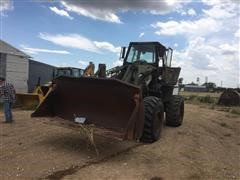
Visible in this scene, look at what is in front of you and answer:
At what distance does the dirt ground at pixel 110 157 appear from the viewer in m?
6.25

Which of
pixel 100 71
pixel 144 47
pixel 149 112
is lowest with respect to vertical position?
pixel 149 112

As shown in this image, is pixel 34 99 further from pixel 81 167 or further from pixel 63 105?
pixel 81 167

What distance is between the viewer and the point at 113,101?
809cm

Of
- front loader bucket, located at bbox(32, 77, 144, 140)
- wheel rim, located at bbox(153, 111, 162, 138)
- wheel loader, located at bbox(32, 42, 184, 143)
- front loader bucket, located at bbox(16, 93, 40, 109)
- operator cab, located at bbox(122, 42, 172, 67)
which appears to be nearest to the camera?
front loader bucket, located at bbox(32, 77, 144, 140)

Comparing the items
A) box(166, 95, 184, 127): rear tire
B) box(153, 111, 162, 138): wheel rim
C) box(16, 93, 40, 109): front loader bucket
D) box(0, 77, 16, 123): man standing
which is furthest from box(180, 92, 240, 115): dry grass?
box(153, 111, 162, 138): wheel rim

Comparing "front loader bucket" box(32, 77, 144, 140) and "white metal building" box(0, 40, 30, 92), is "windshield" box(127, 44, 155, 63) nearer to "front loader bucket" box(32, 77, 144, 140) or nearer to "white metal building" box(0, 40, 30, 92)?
"front loader bucket" box(32, 77, 144, 140)

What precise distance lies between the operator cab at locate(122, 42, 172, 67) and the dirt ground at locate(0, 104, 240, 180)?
2235mm

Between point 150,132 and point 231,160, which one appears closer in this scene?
point 231,160

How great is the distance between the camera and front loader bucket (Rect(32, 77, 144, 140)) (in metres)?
7.41

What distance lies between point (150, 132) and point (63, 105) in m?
2.17

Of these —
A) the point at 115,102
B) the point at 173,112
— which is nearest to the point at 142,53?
the point at 173,112

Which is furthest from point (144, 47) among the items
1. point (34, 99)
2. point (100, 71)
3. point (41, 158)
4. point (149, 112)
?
point (34, 99)

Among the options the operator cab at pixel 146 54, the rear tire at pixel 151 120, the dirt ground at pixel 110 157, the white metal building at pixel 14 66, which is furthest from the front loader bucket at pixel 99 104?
the white metal building at pixel 14 66

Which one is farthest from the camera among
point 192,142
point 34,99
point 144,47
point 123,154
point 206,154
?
point 34,99
